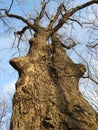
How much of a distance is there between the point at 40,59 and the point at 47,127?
2.05m

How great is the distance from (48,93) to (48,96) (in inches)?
3.7

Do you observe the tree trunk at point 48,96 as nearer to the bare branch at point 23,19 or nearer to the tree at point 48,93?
the tree at point 48,93

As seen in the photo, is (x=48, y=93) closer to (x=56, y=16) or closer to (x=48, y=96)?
(x=48, y=96)

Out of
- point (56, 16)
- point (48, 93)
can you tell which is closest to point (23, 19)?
point (56, 16)

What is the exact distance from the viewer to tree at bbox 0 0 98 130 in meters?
4.54

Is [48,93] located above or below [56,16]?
below

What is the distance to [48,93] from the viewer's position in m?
5.17

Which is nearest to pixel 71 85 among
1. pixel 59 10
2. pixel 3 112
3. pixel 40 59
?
pixel 40 59

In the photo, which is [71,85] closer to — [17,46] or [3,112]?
[17,46]

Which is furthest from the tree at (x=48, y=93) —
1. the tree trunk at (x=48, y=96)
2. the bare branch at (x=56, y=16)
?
the bare branch at (x=56, y=16)

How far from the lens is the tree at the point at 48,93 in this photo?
454cm

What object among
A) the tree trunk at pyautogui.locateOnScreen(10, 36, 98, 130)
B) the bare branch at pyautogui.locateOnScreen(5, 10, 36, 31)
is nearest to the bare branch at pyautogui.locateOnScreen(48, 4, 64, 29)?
the bare branch at pyautogui.locateOnScreen(5, 10, 36, 31)

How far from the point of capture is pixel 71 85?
5586mm

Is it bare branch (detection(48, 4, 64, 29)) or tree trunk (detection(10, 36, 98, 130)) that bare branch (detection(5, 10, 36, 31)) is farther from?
tree trunk (detection(10, 36, 98, 130))
